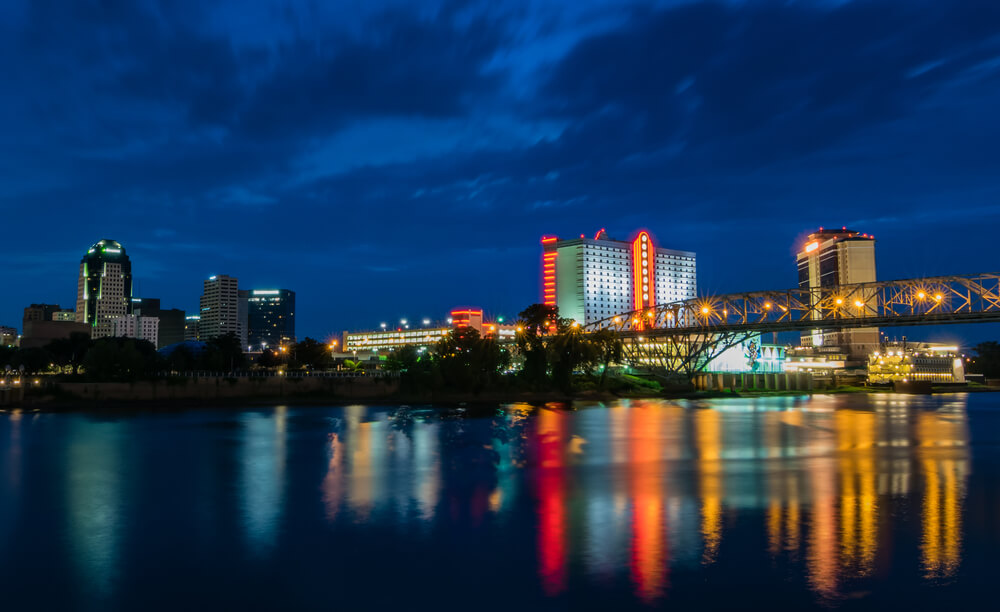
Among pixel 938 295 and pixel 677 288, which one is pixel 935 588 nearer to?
pixel 938 295

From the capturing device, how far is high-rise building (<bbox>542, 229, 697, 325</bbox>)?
169 metres

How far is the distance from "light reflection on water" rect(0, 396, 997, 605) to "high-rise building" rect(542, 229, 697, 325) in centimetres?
12742

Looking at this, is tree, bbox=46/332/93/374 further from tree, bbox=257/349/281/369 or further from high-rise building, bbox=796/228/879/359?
high-rise building, bbox=796/228/879/359

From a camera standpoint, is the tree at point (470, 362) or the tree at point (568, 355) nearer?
the tree at point (470, 362)

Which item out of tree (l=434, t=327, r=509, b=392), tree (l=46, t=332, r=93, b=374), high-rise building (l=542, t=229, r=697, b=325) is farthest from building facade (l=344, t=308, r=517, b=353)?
tree (l=434, t=327, r=509, b=392)

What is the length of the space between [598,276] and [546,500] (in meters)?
152

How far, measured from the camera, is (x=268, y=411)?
5678cm

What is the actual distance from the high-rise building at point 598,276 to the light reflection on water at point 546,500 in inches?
5016

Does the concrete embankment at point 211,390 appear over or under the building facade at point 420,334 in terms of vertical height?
under

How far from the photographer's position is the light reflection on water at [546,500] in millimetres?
14344

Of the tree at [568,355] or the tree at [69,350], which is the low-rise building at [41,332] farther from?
the tree at [568,355]

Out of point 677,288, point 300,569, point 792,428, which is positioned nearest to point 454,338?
point 792,428

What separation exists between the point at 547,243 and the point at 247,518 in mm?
160635

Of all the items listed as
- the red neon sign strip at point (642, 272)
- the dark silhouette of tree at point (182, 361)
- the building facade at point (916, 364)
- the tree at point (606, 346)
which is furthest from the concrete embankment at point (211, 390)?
the red neon sign strip at point (642, 272)
